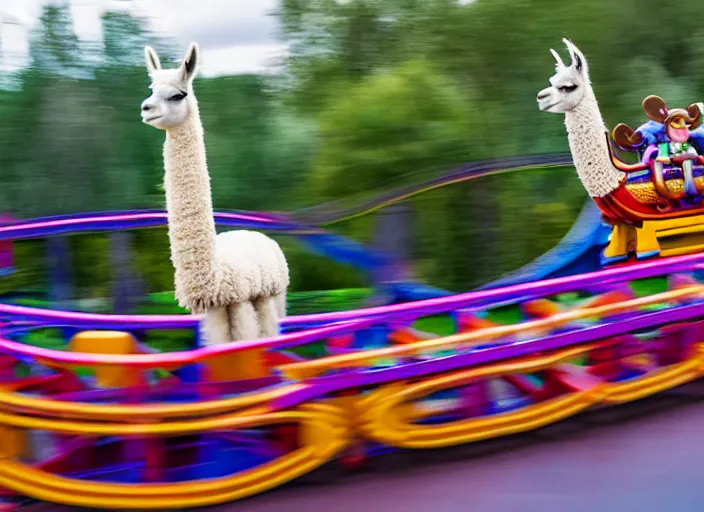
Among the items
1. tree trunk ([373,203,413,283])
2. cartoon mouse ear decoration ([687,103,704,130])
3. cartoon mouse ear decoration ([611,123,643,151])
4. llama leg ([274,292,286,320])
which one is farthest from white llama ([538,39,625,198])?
llama leg ([274,292,286,320])

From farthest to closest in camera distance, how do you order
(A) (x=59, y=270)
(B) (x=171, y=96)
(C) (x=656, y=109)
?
(C) (x=656, y=109), (A) (x=59, y=270), (B) (x=171, y=96)

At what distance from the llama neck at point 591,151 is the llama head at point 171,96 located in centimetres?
200

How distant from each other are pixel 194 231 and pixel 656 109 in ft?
8.24

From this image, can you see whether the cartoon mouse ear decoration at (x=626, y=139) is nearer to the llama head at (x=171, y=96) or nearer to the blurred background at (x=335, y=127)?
the blurred background at (x=335, y=127)

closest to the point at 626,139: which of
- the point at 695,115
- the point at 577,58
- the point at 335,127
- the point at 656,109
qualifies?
the point at 656,109

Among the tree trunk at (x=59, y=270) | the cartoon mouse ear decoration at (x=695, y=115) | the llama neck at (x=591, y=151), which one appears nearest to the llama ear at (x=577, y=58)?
the llama neck at (x=591, y=151)

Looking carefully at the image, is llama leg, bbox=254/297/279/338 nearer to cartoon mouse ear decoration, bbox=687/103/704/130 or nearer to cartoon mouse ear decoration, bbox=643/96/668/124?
cartoon mouse ear decoration, bbox=643/96/668/124

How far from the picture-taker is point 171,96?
2.65 m

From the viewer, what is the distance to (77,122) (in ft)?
12.5

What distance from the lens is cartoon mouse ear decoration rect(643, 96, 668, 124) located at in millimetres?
3916

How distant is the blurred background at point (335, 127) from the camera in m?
3.65

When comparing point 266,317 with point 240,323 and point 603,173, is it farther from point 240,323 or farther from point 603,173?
point 603,173

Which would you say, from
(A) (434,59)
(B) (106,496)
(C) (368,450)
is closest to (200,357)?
(B) (106,496)

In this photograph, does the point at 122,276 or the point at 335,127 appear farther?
the point at 335,127
